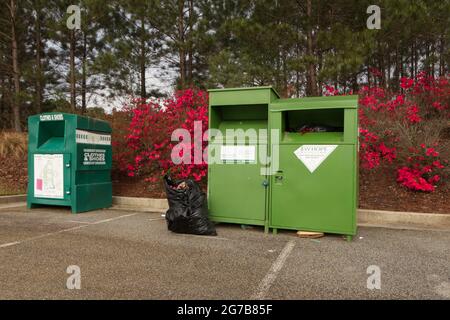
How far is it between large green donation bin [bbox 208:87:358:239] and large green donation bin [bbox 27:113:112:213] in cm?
253

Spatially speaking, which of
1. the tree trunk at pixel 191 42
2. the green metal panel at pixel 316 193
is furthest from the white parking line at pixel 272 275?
the tree trunk at pixel 191 42

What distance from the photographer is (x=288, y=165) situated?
437cm

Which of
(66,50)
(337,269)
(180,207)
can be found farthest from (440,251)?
(66,50)

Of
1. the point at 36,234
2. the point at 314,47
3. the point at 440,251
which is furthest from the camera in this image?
the point at 314,47

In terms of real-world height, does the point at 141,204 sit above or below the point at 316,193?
below

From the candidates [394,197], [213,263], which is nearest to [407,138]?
[394,197]

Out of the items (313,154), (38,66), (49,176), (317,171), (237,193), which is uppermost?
(38,66)

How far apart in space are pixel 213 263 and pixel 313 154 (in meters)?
2.00

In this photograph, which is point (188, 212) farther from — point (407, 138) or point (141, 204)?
point (407, 138)

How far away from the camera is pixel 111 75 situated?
13703 millimetres

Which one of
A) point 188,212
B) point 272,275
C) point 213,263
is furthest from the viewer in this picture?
point 188,212

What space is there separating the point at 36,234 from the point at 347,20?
10.1 m

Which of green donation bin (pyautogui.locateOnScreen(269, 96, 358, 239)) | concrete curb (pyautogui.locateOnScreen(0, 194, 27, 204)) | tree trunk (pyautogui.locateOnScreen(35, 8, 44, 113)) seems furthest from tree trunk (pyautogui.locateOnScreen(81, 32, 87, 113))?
green donation bin (pyautogui.locateOnScreen(269, 96, 358, 239))
